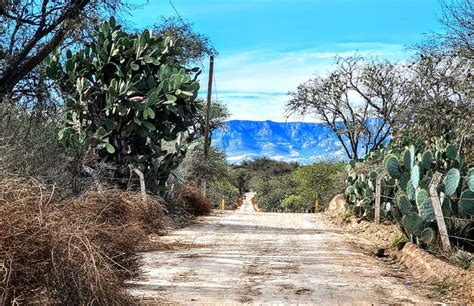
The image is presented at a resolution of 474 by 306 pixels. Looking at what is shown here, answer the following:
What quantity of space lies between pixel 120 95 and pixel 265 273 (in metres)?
7.06

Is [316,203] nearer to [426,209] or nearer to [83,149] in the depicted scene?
[83,149]

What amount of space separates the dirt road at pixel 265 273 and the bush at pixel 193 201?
22.1ft

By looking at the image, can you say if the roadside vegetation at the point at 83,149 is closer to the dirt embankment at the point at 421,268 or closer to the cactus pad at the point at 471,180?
the dirt embankment at the point at 421,268

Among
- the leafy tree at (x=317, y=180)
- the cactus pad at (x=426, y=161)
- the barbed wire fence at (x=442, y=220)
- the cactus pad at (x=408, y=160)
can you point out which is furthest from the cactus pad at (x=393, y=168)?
the leafy tree at (x=317, y=180)

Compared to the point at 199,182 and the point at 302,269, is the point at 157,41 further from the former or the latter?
the point at 199,182

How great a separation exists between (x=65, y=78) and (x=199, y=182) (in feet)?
45.5

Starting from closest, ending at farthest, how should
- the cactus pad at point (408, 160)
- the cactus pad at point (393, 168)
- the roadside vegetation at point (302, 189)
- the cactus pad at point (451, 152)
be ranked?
the cactus pad at point (451, 152), the cactus pad at point (408, 160), the cactus pad at point (393, 168), the roadside vegetation at point (302, 189)

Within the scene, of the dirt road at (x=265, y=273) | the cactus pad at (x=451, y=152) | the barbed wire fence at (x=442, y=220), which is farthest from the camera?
the cactus pad at (x=451, y=152)

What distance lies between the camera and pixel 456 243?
34.5 ft

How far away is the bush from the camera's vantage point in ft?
66.0

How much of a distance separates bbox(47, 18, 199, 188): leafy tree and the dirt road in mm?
2869

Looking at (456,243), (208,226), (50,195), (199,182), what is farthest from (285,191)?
(50,195)

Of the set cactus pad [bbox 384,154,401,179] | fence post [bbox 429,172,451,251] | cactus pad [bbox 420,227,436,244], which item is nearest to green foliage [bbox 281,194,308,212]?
cactus pad [bbox 384,154,401,179]

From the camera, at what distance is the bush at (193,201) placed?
66.0 feet
